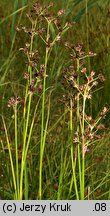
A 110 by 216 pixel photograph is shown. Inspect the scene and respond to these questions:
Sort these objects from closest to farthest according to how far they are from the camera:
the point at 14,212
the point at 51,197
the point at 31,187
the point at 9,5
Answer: the point at 14,212, the point at 51,197, the point at 31,187, the point at 9,5

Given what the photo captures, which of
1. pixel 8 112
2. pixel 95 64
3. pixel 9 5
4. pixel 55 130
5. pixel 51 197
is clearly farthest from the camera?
pixel 9 5

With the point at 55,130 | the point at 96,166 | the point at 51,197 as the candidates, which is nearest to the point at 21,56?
the point at 55,130

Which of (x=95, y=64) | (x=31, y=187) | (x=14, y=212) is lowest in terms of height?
(x=14, y=212)

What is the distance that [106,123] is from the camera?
2898mm

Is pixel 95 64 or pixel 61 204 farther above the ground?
pixel 95 64

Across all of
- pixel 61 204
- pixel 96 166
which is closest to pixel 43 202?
pixel 61 204

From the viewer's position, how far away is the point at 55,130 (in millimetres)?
2426

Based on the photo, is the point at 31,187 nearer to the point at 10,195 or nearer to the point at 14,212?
the point at 10,195

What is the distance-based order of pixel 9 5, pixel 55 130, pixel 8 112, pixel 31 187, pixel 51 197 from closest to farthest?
pixel 51 197 < pixel 31 187 < pixel 55 130 < pixel 8 112 < pixel 9 5

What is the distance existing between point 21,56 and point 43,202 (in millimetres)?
2200

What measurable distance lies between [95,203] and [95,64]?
1.85 meters

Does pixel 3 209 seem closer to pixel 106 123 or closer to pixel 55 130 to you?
pixel 55 130

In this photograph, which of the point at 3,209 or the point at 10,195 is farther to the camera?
the point at 10,195

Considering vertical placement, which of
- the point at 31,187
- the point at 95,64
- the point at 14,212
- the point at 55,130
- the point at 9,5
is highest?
the point at 9,5
